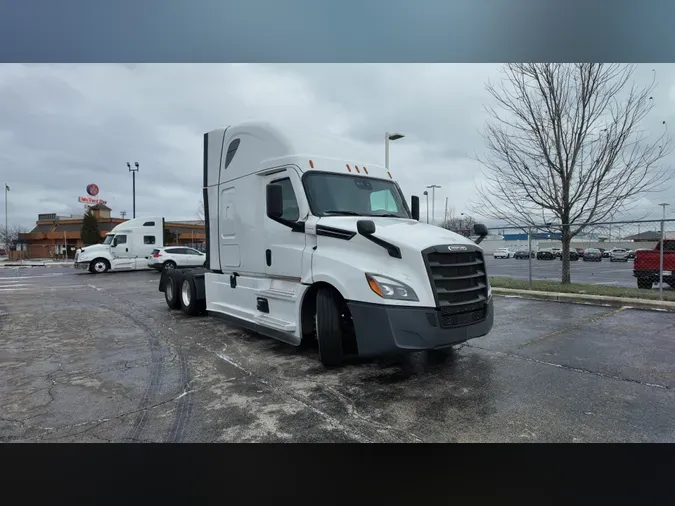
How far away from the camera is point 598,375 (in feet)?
15.7

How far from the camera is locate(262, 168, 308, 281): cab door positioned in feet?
18.0

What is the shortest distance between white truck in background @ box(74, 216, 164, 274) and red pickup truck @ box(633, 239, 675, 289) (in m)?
23.9

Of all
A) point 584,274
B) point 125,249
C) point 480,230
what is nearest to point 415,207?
point 480,230

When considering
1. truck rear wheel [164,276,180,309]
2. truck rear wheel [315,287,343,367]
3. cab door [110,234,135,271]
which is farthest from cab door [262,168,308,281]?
cab door [110,234,135,271]

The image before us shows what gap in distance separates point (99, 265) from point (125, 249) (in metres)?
1.73

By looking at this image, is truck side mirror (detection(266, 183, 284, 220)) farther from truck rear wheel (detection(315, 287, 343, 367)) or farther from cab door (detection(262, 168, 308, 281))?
truck rear wheel (detection(315, 287, 343, 367))

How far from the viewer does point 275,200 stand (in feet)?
17.9

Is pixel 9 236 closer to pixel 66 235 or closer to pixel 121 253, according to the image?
pixel 66 235
